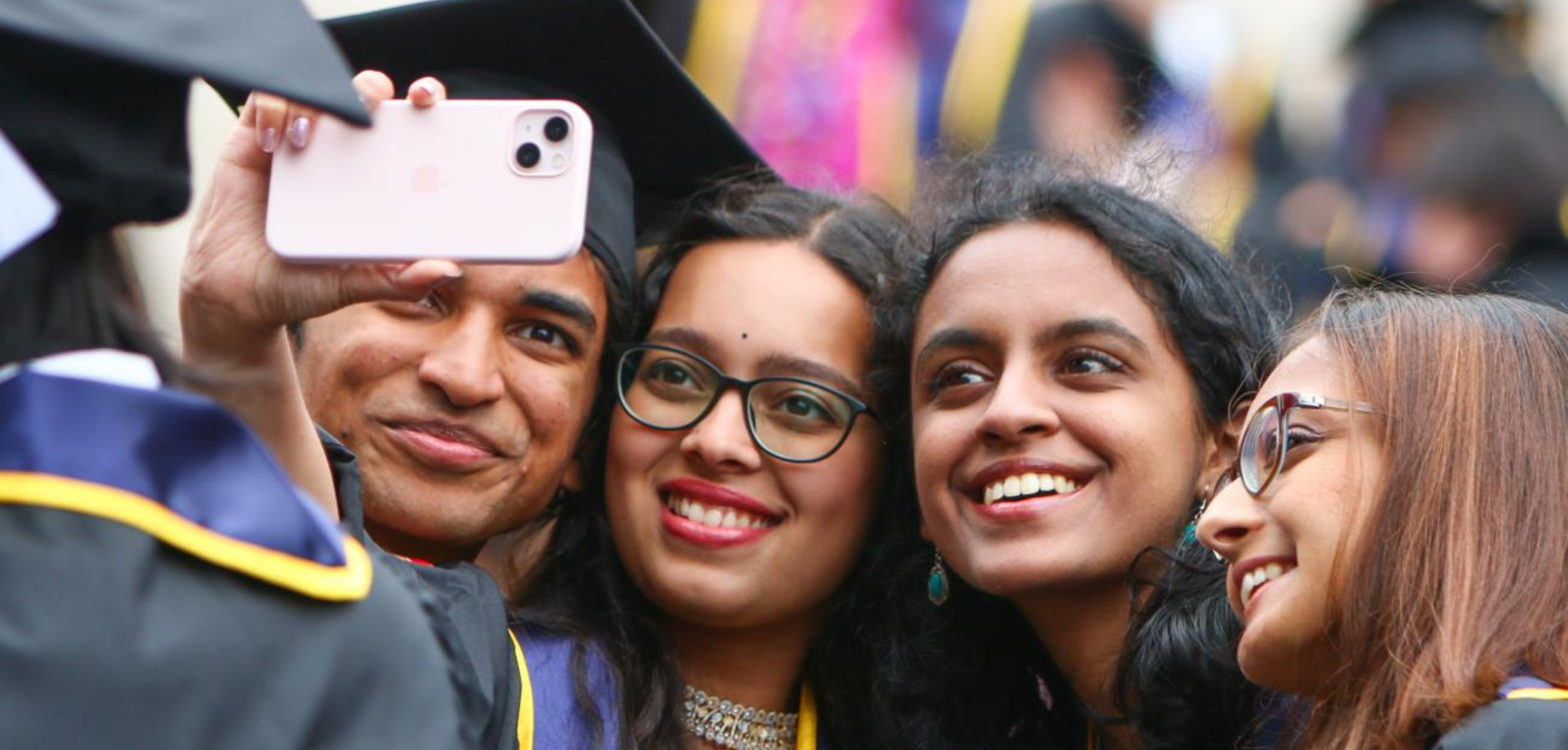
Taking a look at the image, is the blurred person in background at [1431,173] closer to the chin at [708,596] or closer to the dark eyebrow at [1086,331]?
the dark eyebrow at [1086,331]

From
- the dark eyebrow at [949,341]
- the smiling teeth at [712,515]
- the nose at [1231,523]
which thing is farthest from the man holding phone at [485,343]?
the nose at [1231,523]

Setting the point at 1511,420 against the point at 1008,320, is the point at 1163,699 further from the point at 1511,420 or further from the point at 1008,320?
the point at 1511,420

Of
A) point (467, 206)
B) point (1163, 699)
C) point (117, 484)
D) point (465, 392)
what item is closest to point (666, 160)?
point (465, 392)

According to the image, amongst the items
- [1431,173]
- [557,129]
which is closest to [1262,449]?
[557,129]

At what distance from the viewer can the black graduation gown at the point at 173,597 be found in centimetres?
126

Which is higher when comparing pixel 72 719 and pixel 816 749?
pixel 72 719

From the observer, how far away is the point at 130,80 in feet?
4.58

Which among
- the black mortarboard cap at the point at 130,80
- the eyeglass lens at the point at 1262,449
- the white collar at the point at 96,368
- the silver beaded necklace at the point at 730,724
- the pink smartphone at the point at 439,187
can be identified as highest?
the black mortarboard cap at the point at 130,80

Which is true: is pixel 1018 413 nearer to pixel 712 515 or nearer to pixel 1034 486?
pixel 1034 486

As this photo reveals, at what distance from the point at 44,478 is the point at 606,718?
2053 millimetres

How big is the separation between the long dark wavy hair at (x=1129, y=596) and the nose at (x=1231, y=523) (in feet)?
1.72

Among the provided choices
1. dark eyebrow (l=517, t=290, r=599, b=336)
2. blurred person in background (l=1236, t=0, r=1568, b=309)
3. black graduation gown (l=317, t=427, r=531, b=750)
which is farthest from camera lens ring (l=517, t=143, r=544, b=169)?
blurred person in background (l=1236, t=0, r=1568, b=309)

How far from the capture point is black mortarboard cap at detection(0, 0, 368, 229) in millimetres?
1336

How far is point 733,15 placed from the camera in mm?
5547
